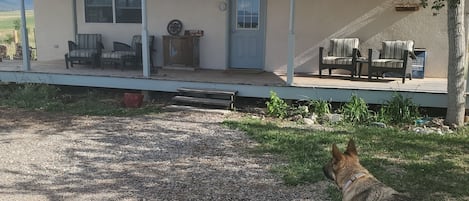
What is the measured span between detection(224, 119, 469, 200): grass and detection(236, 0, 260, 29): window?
2967 millimetres

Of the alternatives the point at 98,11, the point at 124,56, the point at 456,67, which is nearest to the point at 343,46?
the point at 456,67

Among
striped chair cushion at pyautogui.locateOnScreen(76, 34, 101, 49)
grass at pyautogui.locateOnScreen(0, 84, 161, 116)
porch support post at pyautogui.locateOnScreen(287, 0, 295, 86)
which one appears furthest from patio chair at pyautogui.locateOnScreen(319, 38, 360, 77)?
striped chair cushion at pyautogui.locateOnScreen(76, 34, 101, 49)

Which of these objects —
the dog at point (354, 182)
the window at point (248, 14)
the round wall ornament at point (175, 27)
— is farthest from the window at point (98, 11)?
the dog at point (354, 182)

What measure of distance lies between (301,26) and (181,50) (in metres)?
2.51

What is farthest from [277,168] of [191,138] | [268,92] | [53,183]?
[268,92]

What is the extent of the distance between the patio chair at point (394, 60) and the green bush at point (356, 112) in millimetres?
1104

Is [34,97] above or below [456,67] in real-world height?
below

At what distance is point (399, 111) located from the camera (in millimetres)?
6836

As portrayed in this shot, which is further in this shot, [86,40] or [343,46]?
[86,40]

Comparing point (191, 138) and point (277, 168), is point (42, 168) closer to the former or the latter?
point (191, 138)

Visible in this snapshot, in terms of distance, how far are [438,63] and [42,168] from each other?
7.03 meters

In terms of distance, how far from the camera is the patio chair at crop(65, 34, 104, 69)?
922 cm

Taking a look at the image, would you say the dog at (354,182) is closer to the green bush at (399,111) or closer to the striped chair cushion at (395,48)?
the green bush at (399,111)

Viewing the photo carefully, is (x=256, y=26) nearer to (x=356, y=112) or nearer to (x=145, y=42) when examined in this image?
(x=145, y=42)
